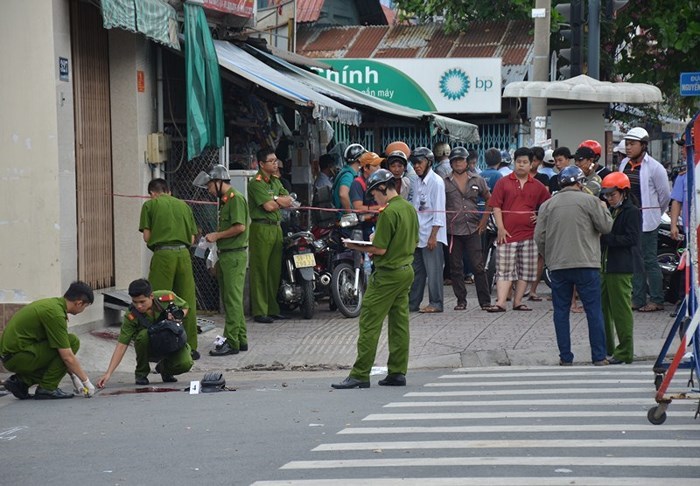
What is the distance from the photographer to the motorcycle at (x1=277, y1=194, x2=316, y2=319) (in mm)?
14594

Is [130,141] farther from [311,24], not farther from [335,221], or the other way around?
[311,24]

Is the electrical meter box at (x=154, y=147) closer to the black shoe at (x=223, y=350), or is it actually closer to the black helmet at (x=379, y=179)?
the black shoe at (x=223, y=350)

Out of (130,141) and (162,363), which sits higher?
(130,141)

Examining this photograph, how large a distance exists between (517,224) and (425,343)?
2402 millimetres

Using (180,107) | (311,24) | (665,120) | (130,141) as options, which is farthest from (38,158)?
(665,120)

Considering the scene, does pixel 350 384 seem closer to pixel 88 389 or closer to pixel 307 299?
pixel 88 389

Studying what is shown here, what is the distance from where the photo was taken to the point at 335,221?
52.4 ft

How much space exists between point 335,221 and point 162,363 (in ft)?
16.0

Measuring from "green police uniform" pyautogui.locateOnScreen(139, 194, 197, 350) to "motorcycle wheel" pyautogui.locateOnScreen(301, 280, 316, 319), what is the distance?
2160 mm

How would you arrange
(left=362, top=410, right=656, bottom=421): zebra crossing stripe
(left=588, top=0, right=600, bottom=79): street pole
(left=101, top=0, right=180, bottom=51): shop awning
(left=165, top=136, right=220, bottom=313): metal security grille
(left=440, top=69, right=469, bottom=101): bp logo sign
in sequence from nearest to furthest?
(left=362, top=410, right=656, bottom=421): zebra crossing stripe
(left=101, top=0, right=180, bottom=51): shop awning
(left=165, top=136, right=220, bottom=313): metal security grille
(left=588, top=0, right=600, bottom=79): street pole
(left=440, top=69, right=469, bottom=101): bp logo sign

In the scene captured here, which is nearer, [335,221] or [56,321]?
[56,321]

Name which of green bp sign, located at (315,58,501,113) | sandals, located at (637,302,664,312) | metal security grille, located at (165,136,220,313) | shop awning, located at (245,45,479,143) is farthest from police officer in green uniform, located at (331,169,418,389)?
green bp sign, located at (315,58,501,113)

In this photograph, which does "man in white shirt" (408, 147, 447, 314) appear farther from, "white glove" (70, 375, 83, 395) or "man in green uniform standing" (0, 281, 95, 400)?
"man in green uniform standing" (0, 281, 95, 400)

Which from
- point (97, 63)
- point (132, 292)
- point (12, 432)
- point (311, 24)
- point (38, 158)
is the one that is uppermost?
point (311, 24)
